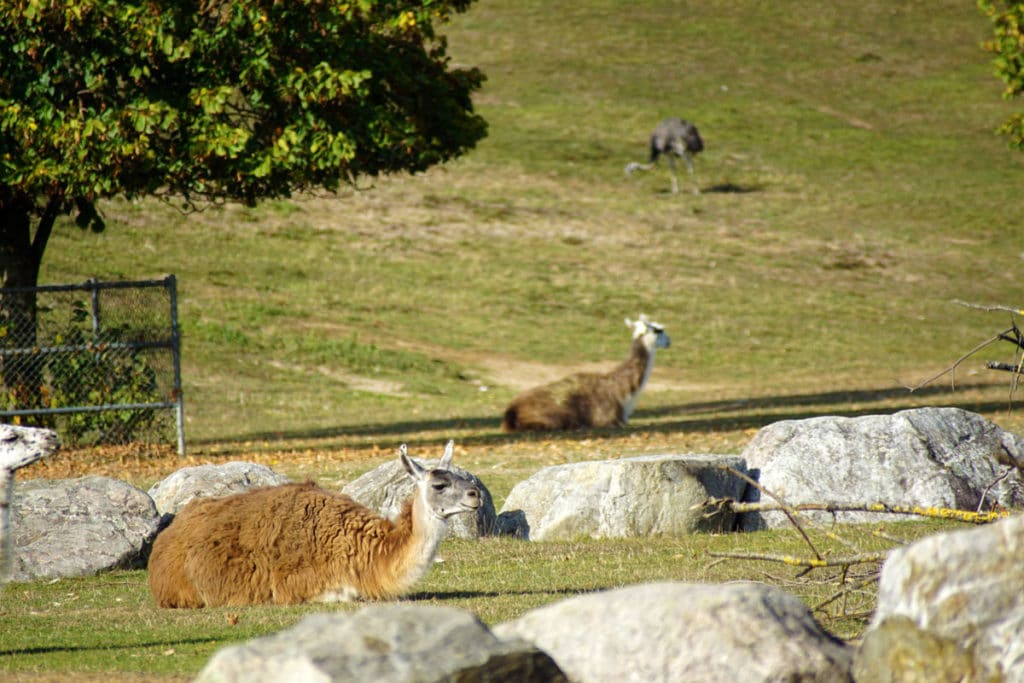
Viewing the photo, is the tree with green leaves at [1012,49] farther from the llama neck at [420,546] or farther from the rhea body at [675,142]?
the rhea body at [675,142]

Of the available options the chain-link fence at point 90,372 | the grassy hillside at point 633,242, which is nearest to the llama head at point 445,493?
the chain-link fence at point 90,372

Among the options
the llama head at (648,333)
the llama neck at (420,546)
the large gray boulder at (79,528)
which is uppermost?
the llama neck at (420,546)

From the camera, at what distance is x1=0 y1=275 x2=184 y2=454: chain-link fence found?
59.1 feet

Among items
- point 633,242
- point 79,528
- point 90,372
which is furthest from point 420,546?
point 633,242

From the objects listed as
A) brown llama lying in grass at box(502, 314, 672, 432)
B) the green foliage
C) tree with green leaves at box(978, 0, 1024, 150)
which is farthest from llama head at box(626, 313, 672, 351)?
tree with green leaves at box(978, 0, 1024, 150)

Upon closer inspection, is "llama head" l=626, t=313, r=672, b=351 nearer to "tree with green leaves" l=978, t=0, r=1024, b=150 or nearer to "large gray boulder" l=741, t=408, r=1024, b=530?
"tree with green leaves" l=978, t=0, r=1024, b=150

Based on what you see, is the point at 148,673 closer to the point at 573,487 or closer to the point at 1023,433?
the point at 573,487

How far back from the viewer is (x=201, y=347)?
→ 2894cm

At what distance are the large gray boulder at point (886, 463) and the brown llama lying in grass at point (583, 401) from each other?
8340mm

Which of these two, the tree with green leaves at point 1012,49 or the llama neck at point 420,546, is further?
the tree with green leaves at point 1012,49

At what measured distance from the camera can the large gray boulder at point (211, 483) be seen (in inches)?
474

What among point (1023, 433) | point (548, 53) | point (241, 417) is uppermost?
point (548, 53)

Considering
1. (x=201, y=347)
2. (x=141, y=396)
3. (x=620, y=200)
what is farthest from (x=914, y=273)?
(x=141, y=396)

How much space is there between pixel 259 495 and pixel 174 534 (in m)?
0.64
